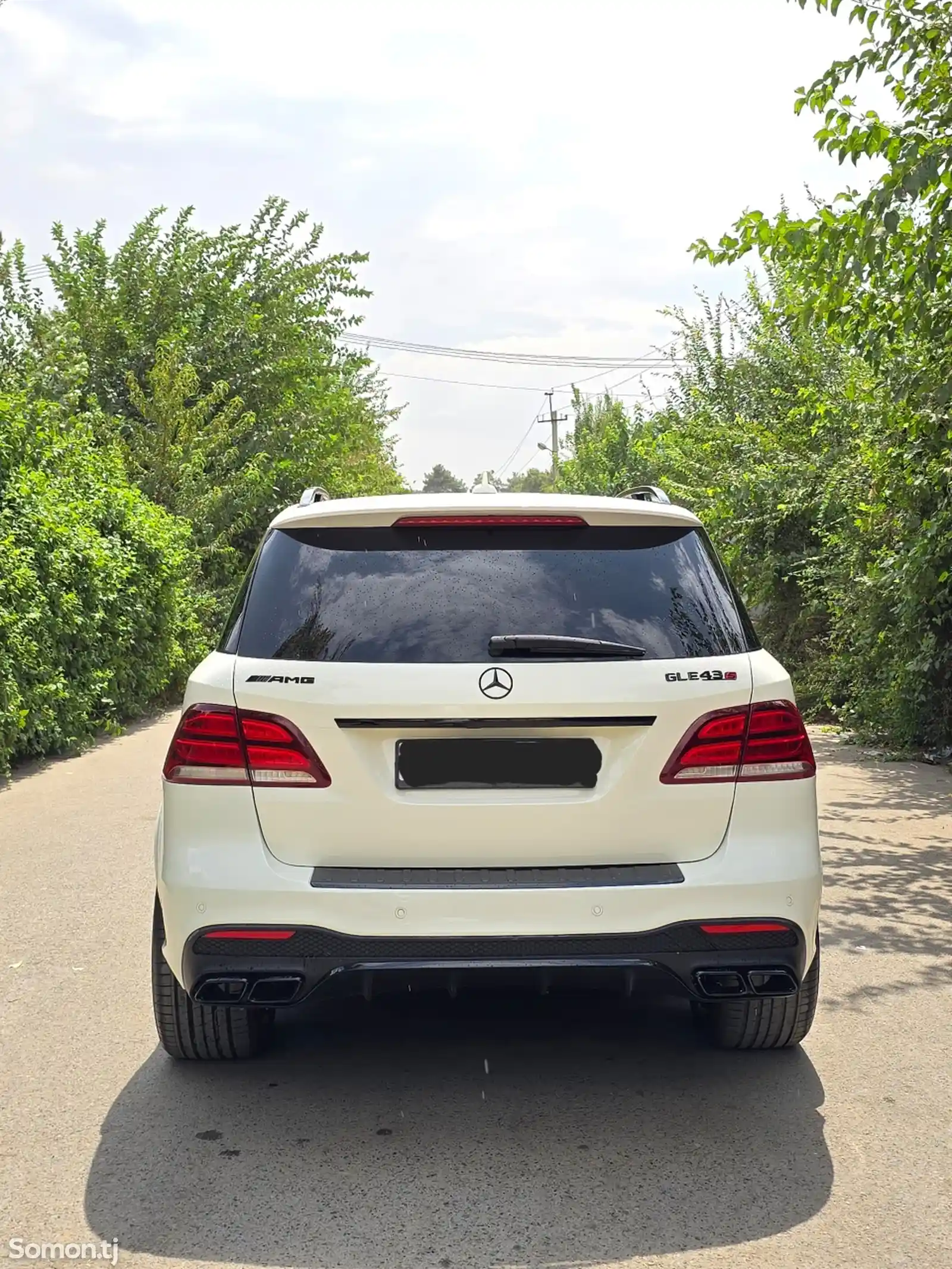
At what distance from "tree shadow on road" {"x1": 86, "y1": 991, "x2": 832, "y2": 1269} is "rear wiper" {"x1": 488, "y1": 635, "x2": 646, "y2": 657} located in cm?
132

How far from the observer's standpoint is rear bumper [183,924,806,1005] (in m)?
3.80

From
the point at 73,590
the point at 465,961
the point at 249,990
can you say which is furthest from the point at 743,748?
the point at 73,590

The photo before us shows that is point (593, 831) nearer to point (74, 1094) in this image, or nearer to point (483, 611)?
point (483, 611)

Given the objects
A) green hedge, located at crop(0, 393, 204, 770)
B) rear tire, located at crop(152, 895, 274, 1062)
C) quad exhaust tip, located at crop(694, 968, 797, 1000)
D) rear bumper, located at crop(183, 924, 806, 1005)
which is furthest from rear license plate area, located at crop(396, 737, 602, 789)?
green hedge, located at crop(0, 393, 204, 770)

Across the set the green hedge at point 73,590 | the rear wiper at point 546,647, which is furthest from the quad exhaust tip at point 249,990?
the green hedge at point 73,590

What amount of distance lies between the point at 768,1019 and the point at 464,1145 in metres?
1.13

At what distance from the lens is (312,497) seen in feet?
15.7

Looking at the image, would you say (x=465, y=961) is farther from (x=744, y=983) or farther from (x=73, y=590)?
(x=73, y=590)

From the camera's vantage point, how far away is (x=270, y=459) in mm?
25594

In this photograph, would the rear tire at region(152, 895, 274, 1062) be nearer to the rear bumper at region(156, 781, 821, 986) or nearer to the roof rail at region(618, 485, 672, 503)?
the rear bumper at region(156, 781, 821, 986)

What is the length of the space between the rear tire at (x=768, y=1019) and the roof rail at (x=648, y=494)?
4.86ft

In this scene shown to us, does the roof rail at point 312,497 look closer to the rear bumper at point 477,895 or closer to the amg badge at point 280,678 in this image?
the amg badge at point 280,678

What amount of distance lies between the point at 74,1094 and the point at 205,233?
77.3 feet

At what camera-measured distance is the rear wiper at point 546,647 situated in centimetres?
391
